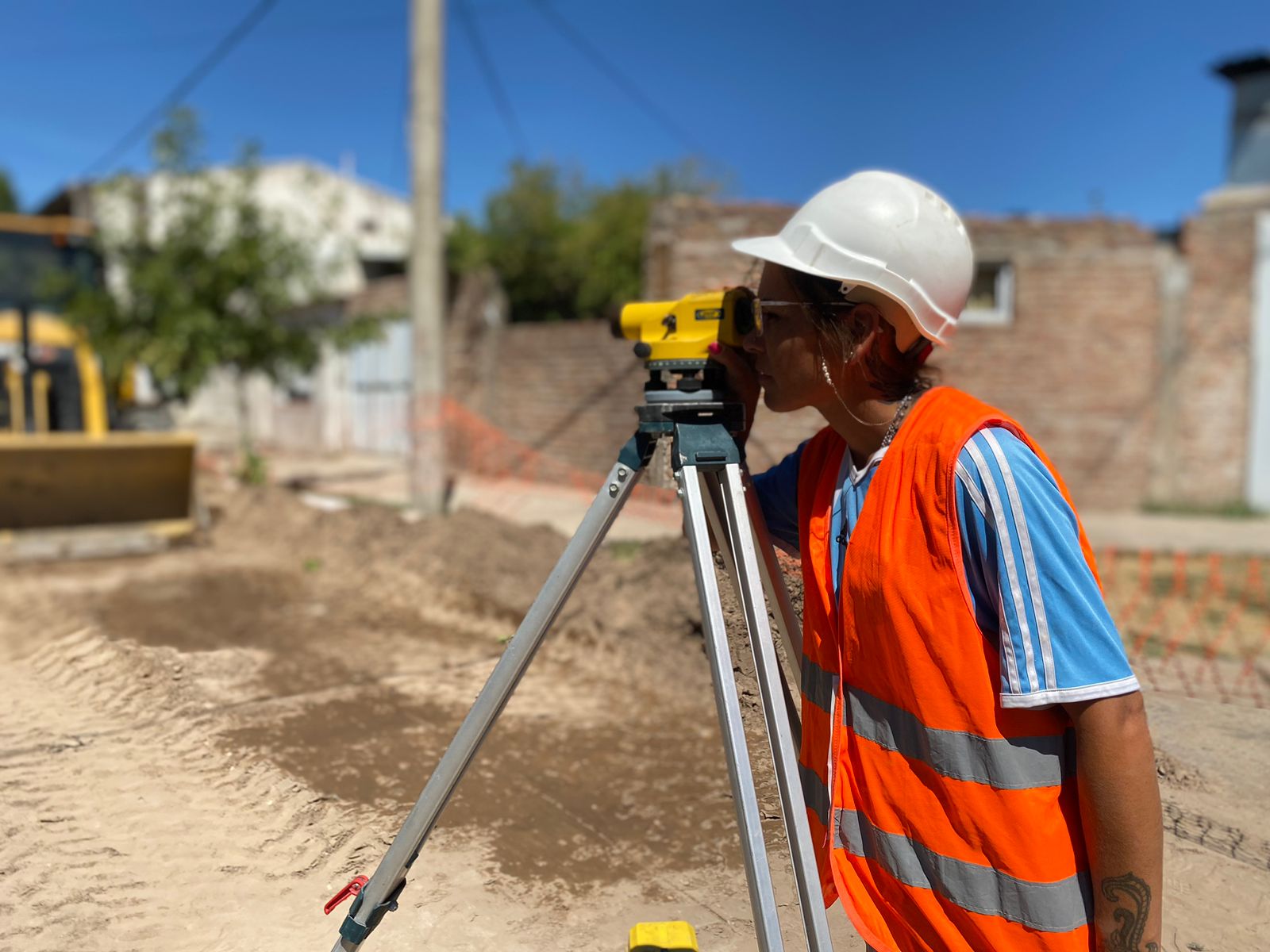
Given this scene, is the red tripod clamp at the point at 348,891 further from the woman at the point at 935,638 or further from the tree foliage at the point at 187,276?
the tree foliage at the point at 187,276

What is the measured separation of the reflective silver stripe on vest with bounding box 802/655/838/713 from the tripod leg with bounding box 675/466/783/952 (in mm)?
141

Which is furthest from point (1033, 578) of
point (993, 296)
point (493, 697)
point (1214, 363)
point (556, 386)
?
point (1214, 363)

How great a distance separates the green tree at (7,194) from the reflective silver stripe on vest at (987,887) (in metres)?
55.0

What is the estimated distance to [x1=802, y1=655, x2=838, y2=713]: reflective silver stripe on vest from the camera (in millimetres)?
1397

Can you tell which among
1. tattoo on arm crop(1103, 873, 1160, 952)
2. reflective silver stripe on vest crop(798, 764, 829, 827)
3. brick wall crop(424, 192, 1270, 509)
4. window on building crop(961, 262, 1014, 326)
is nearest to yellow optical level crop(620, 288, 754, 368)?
reflective silver stripe on vest crop(798, 764, 829, 827)

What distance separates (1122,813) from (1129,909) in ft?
0.45

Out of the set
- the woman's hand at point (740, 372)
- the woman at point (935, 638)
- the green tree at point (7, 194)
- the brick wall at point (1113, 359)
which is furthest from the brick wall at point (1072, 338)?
the green tree at point (7, 194)

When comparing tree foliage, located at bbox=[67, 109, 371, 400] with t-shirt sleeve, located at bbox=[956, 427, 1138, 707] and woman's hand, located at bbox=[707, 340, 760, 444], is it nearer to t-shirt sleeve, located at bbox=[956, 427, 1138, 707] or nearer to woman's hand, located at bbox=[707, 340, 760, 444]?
woman's hand, located at bbox=[707, 340, 760, 444]

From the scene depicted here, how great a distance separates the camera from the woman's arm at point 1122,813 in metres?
1.11

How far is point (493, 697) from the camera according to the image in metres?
1.51

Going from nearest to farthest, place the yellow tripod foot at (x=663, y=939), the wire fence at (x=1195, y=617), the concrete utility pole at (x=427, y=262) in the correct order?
the yellow tripod foot at (x=663, y=939)
the wire fence at (x=1195, y=617)
the concrete utility pole at (x=427, y=262)

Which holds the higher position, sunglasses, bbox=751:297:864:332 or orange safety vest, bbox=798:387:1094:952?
sunglasses, bbox=751:297:864:332

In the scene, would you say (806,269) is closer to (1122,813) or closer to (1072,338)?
(1122,813)

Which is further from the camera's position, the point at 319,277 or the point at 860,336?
the point at 319,277
